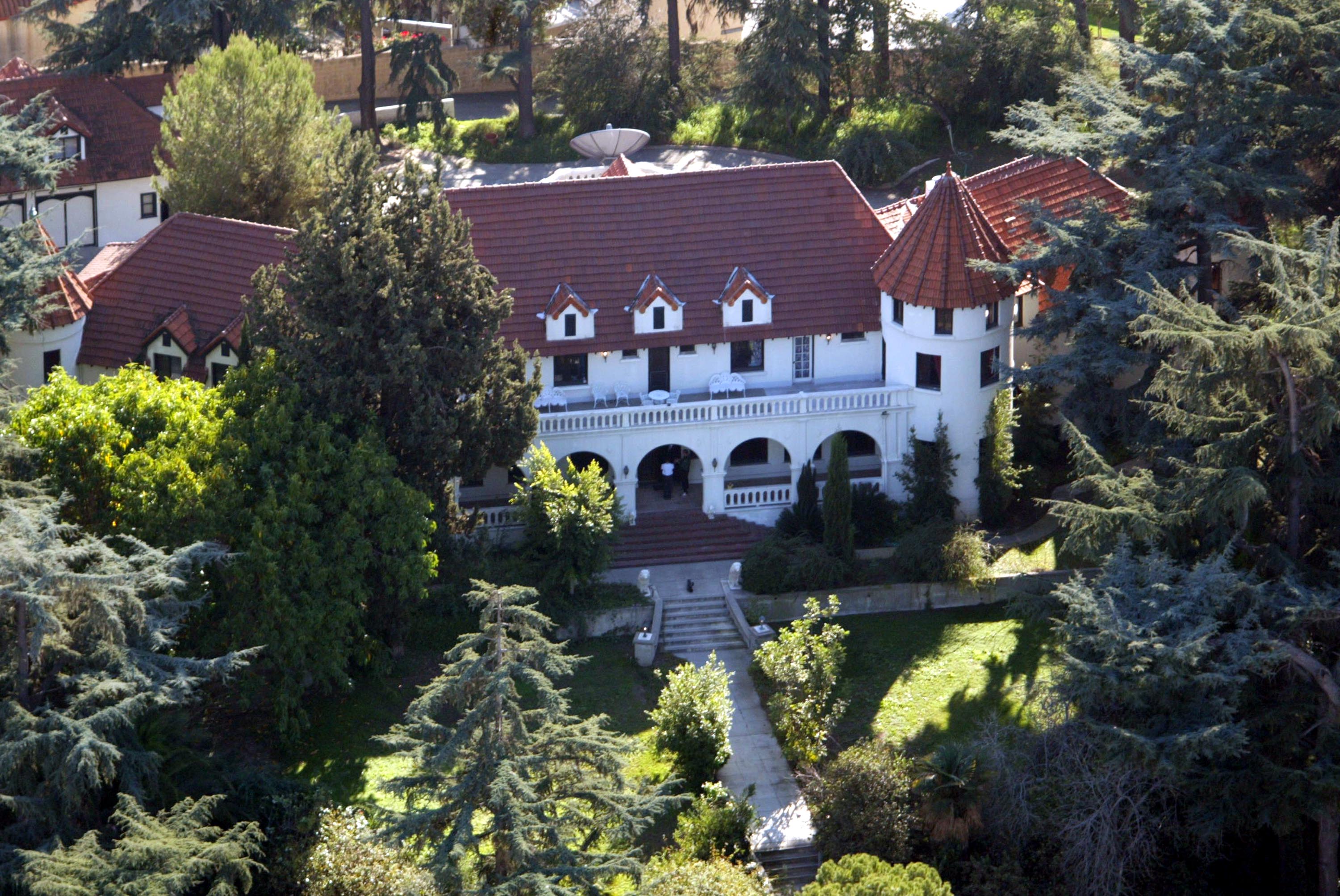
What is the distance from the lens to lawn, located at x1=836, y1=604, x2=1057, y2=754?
1946 inches

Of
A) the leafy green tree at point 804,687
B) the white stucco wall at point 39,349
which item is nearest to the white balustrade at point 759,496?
the leafy green tree at point 804,687

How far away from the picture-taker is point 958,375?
186 feet

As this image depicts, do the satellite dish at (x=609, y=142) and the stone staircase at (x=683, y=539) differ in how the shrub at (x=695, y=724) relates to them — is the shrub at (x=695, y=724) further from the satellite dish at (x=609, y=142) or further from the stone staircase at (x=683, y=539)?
the satellite dish at (x=609, y=142)

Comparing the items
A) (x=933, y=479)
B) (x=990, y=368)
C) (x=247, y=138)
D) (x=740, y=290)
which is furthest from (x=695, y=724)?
(x=247, y=138)

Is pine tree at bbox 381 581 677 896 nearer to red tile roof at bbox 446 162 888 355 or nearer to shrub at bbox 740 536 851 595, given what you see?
shrub at bbox 740 536 851 595

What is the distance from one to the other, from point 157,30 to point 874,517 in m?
38.4

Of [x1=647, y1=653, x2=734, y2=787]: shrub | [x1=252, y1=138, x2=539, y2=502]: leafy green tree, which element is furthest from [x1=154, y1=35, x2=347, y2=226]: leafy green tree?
[x1=647, y1=653, x2=734, y2=787]: shrub

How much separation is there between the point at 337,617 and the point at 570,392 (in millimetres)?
13335

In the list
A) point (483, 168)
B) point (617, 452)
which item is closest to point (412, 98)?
point (483, 168)

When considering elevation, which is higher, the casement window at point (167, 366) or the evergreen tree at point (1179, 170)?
the evergreen tree at point (1179, 170)

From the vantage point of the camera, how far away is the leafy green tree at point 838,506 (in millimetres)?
54500

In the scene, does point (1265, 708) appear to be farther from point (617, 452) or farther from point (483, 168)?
point (483, 168)

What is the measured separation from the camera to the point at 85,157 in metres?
73.1

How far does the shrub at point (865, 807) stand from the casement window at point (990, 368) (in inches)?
643
